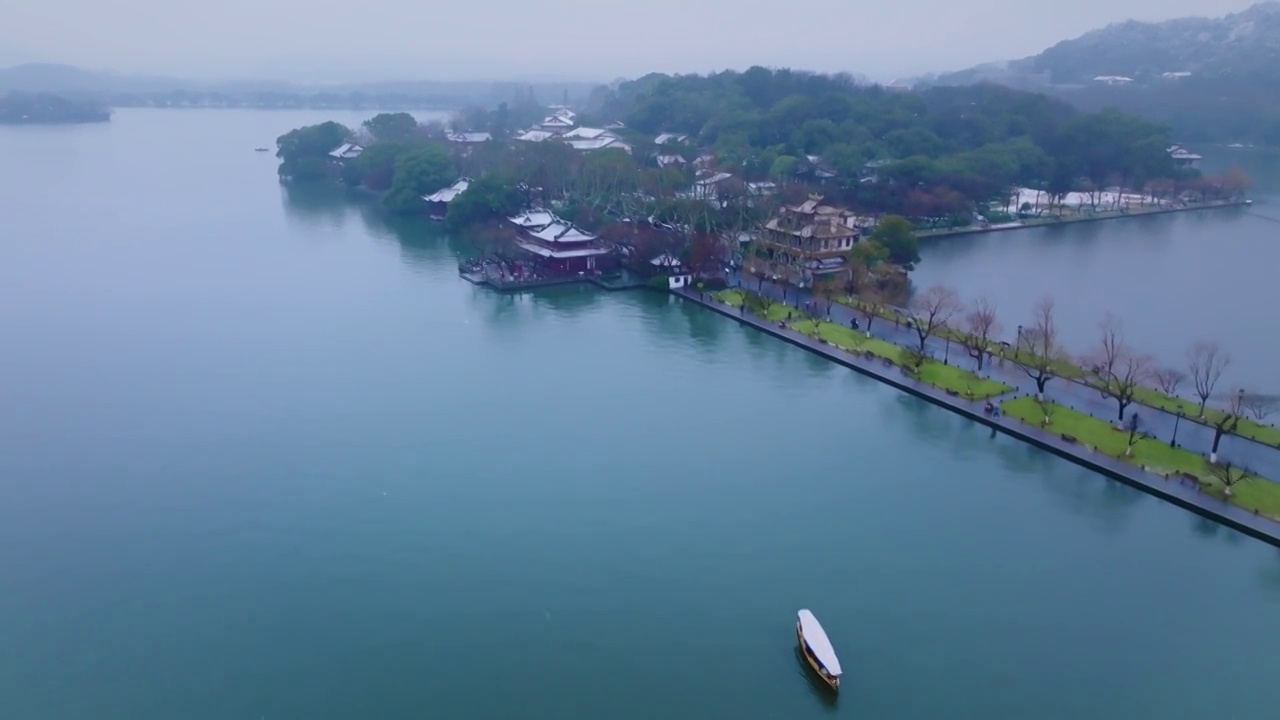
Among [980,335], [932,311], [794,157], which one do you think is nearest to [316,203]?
[794,157]

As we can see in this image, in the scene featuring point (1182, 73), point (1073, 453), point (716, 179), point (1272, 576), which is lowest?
point (1272, 576)

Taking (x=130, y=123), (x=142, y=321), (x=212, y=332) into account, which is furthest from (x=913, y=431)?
(x=130, y=123)

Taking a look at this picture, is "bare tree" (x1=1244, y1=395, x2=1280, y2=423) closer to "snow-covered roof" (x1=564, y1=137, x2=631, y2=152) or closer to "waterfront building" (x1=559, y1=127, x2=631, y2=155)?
"waterfront building" (x1=559, y1=127, x2=631, y2=155)

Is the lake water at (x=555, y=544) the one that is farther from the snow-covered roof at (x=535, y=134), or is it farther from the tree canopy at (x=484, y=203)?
the snow-covered roof at (x=535, y=134)

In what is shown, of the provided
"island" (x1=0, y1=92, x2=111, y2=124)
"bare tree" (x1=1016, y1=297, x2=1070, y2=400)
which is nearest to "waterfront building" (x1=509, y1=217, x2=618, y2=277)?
"bare tree" (x1=1016, y1=297, x2=1070, y2=400)

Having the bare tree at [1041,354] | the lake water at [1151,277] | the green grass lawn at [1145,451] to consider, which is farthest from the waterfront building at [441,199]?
the green grass lawn at [1145,451]

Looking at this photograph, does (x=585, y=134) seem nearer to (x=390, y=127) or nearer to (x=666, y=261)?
(x=390, y=127)

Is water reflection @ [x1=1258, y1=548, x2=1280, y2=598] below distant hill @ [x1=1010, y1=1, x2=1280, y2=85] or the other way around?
below
